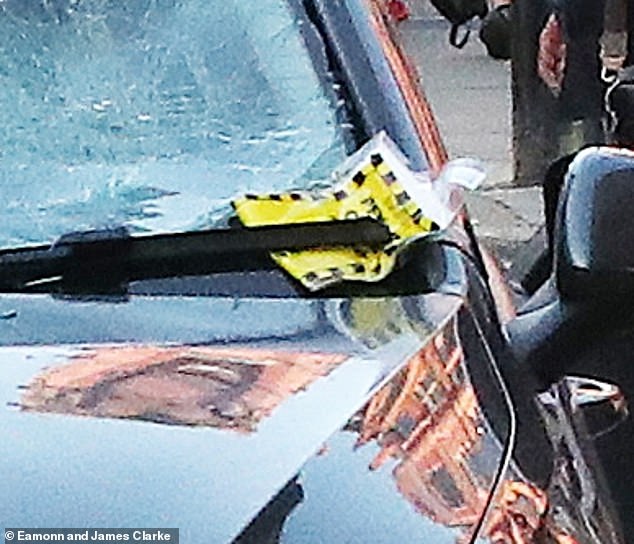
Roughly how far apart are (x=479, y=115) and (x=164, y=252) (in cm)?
939

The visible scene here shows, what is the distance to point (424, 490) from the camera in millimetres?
2156

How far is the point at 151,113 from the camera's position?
2.89 meters

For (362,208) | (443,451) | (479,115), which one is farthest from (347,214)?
(479,115)

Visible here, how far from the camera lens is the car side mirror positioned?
8.77 feet

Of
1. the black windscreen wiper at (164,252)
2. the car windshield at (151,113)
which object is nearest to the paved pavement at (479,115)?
the car windshield at (151,113)

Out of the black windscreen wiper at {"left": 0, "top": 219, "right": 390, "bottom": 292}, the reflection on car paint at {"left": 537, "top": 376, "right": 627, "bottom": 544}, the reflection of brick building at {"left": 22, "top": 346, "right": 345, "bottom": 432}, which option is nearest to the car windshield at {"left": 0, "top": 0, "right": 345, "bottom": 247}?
the black windscreen wiper at {"left": 0, "top": 219, "right": 390, "bottom": 292}

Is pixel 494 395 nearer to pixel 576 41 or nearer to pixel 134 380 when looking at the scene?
pixel 134 380

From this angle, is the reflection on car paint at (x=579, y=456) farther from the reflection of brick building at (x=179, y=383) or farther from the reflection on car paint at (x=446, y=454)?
the reflection of brick building at (x=179, y=383)

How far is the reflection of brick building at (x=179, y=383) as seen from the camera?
222cm

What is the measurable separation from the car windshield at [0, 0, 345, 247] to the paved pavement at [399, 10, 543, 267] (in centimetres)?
400

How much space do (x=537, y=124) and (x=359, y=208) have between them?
24.3 feet

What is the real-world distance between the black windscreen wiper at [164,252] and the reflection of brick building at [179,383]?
0.69 ft

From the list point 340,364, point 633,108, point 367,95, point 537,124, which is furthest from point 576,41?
point 340,364

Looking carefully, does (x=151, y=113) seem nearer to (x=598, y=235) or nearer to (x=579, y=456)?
(x=598, y=235)
